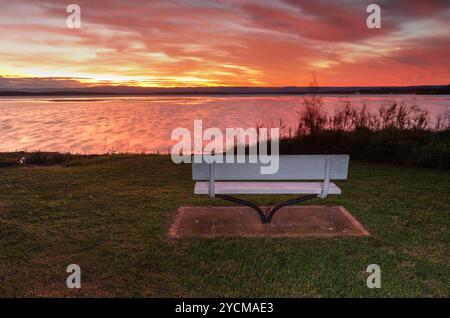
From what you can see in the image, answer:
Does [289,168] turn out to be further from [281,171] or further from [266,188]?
[266,188]

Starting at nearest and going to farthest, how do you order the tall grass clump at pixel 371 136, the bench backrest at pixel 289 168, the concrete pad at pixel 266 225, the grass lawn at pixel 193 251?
the grass lawn at pixel 193 251
the bench backrest at pixel 289 168
the concrete pad at pixel 266 225
the tall grass clump at pixel 371 136

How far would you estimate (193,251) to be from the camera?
3.98 meters

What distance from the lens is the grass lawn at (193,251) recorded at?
3.29 meters

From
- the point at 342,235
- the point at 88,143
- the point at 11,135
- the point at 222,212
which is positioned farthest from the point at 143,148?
the point at 342,235

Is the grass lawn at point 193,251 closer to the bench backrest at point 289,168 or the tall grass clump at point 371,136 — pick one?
the bench backrest at point 289,168

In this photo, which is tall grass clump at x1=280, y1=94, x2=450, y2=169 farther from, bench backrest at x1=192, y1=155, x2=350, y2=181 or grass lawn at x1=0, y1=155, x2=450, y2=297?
bench backrest at x1=192, y1=155, x2=350, y2=181

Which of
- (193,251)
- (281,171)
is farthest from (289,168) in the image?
(193,251)

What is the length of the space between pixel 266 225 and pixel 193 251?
1.15 meters

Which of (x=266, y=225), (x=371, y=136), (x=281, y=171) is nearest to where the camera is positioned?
(x=281, y=171)

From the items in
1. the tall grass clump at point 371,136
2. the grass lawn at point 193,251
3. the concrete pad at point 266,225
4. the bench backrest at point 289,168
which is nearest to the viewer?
the grass lawn at point 193,251

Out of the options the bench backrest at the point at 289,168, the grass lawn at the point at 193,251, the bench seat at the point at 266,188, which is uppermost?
the bench backrest at the point at 289,168

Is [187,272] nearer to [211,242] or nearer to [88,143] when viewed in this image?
[211,242]

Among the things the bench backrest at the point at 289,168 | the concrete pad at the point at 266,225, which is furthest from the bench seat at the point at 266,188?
the concrete pad at the point at 266,225

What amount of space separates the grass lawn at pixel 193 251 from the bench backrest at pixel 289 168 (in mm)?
760
